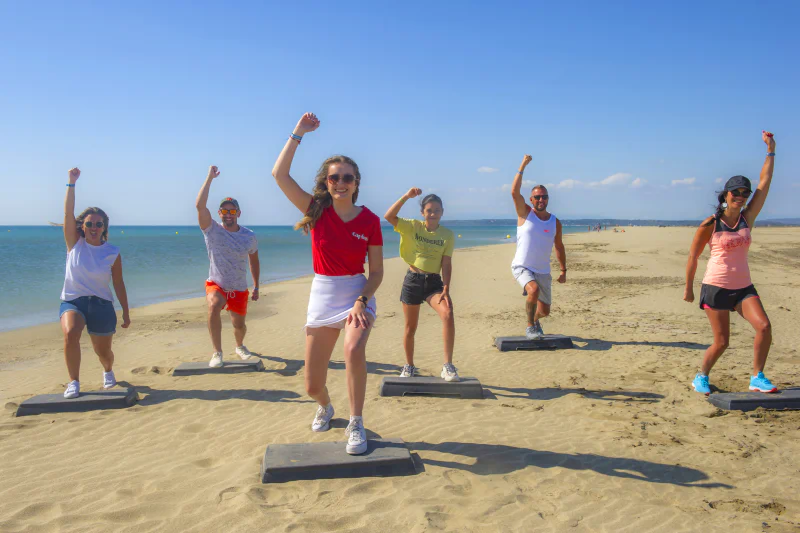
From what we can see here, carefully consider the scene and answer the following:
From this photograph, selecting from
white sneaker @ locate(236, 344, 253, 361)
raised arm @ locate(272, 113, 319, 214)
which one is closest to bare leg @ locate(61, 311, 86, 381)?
white sneaker @ locate(236, 344, 253, 361)

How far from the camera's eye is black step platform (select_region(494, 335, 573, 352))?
7.90 m

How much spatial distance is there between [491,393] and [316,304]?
290 centimetres

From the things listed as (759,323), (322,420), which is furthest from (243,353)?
(759,323)

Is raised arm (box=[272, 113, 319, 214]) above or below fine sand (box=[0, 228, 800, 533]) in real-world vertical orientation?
above

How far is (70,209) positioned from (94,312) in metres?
1.09

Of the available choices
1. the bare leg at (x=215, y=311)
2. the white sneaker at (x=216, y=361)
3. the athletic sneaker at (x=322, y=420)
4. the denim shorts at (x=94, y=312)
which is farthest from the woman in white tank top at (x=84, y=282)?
the athletic sneaker at (x=322, y=420)

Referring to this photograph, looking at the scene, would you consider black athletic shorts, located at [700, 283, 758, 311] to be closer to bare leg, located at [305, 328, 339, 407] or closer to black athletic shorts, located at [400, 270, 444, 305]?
black athletic shorts, located at [400, 270, 444, 305]

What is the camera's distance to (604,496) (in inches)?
137

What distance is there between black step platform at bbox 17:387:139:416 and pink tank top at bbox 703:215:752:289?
20.6 ft

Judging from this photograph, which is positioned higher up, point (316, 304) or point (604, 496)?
point (316, 304)

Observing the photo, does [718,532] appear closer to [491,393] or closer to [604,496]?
[604,496]

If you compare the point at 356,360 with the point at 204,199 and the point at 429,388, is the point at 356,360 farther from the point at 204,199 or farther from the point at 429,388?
the point at 204,199

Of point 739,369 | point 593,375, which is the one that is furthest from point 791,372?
point 593,375

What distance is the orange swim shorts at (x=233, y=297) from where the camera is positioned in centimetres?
662
